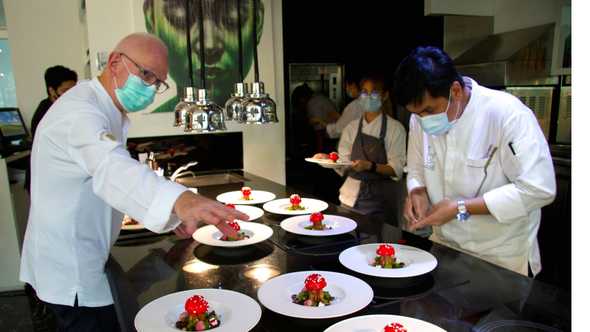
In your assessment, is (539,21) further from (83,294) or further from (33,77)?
(33,77)

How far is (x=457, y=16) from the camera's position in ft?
14.2

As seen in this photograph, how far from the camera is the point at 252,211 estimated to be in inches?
80.0

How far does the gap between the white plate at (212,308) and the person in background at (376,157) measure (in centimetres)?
179

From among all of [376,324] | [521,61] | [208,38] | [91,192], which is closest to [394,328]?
[376,324]

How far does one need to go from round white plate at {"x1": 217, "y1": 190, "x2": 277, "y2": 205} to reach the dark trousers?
855mm

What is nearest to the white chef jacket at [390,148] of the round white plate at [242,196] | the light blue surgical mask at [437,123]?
the round white plate at [242,196]

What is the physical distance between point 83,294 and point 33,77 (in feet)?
11.6

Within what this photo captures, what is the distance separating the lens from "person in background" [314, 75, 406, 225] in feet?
9.53

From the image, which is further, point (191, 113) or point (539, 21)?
point (539, 21)

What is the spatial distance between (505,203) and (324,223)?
27.4 inches

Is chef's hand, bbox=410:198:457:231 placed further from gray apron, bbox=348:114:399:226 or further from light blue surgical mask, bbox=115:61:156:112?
gray apron, bbox=348:114:399:226

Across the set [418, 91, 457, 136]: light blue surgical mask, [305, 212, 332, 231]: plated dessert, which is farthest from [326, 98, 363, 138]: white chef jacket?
[305, 212, 332, 231]: plated dessert

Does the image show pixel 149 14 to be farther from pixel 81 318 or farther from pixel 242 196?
pixel 81 318
